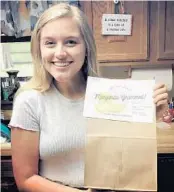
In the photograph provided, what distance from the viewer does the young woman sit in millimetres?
889

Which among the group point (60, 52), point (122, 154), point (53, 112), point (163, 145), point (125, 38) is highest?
point (125, 38)

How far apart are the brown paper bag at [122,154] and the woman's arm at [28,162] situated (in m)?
0.11

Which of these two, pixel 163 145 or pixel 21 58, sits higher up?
pixel 21 58

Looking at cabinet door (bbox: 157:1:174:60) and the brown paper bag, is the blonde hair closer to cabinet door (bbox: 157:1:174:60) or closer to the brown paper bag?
the brown paper bag

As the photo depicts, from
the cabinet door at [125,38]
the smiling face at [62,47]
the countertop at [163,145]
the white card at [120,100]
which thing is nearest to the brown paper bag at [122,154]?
the white card at [120,100]

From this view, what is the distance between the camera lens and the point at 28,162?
0.91 m

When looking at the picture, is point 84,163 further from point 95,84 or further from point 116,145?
point 95,84

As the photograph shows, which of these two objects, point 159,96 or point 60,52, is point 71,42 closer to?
point 60,52

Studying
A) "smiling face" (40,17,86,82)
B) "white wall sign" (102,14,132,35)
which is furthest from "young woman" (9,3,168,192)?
"white wall sign" (102,14,132,35)

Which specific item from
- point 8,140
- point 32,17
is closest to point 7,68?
point 32,17

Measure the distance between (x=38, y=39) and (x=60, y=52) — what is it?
9 cm

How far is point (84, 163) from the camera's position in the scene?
2.96 ft

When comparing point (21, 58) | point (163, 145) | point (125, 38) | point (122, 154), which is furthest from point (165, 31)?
point (122, 154)

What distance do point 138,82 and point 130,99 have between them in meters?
0.05
